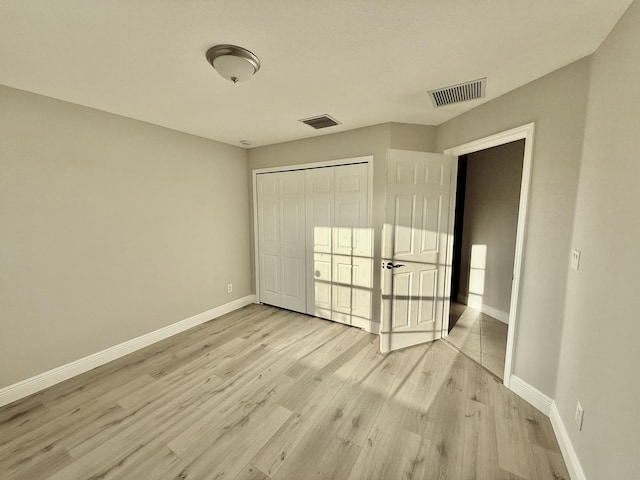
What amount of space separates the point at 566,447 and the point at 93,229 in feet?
12.8

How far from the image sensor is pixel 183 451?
5.36 feet

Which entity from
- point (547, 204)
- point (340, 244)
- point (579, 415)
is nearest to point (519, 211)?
point (547, 204)

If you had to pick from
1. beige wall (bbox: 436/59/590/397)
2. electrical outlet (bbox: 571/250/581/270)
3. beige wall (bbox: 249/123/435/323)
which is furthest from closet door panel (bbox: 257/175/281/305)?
electrical outlet (bbox: 571/250/581/270)

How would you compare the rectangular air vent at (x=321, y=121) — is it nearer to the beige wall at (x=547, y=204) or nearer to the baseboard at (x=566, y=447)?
the beige wall at (x=547, y=204)

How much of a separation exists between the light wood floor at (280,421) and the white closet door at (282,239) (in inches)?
46.7

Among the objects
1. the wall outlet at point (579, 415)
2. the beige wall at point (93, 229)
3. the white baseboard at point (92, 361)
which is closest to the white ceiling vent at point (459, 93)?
the wall outlet at point (579, 415)

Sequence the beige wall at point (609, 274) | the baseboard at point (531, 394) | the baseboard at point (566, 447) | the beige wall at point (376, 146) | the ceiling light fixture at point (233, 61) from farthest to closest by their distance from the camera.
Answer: the beige wall at point (376, 146)
the baseboard at point (531, 394)
the ceiling light fixture at point (233, 61)
the baseboard at point (566, 447)
the beige wall at point (609, 274)

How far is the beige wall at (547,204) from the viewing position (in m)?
1.73

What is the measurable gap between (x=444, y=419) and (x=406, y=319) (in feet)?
3.38

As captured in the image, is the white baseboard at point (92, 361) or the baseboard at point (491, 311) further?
the baseboard at point (491, 311)

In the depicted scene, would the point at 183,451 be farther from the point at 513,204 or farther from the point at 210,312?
the point at 513,204

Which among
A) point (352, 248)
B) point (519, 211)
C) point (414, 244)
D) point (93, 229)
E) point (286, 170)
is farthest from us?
point (286, 170)

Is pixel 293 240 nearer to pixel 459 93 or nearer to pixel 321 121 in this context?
pixel 321 121

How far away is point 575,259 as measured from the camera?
5.49 ft
